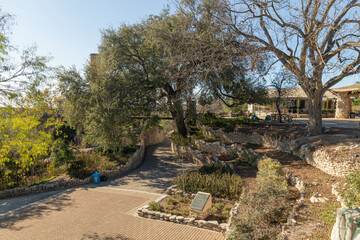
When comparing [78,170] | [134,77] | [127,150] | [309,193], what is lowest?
[78,170]

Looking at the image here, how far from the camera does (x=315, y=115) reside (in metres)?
12.7

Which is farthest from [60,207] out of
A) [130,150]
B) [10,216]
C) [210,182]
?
[130,150]

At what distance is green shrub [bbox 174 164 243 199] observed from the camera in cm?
919

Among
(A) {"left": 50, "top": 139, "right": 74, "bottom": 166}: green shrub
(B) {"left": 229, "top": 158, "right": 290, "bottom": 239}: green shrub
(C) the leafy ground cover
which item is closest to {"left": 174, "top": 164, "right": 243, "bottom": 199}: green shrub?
(C) the leafy ground cover

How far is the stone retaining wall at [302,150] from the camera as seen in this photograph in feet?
27.7

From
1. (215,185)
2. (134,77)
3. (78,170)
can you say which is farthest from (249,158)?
(78,170)

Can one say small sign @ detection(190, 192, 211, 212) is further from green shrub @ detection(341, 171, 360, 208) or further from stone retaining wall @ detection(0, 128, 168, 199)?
stone retaining wall @ detection(0, 128, 168, 199)

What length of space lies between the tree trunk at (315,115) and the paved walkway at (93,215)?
9.10 meters

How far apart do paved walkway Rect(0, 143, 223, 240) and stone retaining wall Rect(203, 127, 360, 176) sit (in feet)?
18.7

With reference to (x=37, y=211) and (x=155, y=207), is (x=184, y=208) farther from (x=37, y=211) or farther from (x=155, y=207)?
(x=37, y=211)

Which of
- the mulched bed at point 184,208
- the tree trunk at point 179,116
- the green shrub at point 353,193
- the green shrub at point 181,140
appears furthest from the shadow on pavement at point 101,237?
the green shrub at point 181,140

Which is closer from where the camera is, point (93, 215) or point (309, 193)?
point (309, 193)

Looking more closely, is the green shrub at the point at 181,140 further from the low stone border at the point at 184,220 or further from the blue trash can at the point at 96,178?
the low stone border at the point at 184,220

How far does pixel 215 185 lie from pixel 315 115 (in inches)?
305
